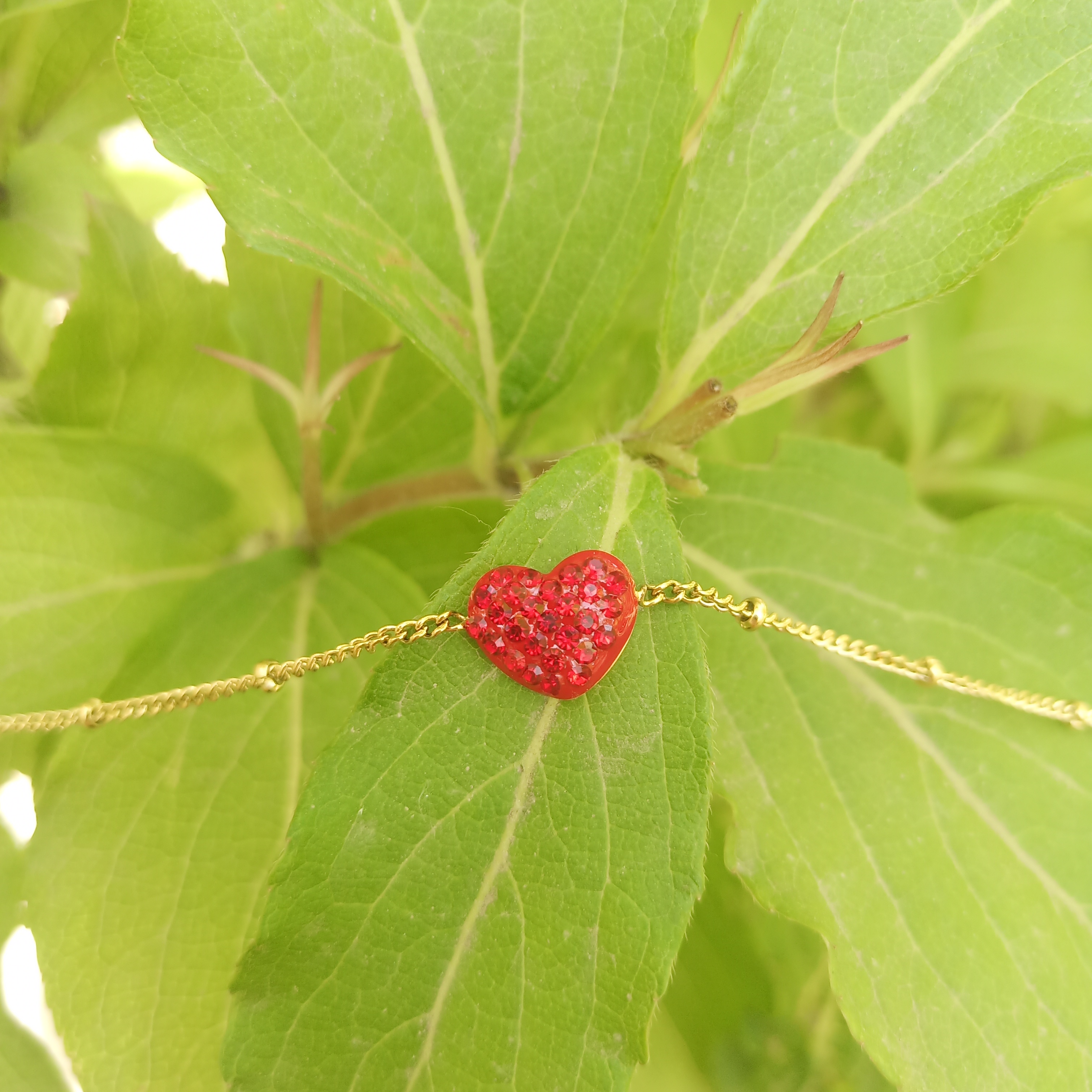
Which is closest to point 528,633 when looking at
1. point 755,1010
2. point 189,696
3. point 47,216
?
point 189,696

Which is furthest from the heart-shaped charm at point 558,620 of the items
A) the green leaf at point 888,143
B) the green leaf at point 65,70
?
the green leaf at point 65,70

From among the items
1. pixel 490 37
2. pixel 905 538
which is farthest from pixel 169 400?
pixel 905 538

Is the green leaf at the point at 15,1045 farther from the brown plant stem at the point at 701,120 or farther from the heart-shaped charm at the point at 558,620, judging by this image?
the brown plant stem at the point at 701,120

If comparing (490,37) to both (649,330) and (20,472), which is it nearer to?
(649,330)

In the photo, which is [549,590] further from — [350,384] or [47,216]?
[47,216]

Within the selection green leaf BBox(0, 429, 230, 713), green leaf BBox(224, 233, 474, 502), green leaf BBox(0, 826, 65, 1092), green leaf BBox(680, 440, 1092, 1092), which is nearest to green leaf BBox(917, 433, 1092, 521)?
green leaf BBox(680, 440, 1092, 1092)

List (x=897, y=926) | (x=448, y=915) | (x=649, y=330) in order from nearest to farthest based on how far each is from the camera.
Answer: (x=448, y=915), (x=897, y=926), (x=649, y=330)
